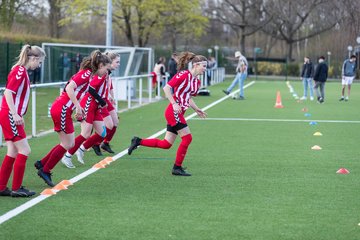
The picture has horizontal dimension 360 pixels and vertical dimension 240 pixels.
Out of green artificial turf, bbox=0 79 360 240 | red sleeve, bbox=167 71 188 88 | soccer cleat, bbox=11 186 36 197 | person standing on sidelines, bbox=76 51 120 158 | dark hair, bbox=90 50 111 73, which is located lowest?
green artificial turf, bbox=0 79 360 240

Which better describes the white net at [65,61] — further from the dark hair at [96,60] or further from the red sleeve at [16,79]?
the red sleeve at [16,79]

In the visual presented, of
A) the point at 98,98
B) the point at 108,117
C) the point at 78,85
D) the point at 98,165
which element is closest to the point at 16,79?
the point at 78,85

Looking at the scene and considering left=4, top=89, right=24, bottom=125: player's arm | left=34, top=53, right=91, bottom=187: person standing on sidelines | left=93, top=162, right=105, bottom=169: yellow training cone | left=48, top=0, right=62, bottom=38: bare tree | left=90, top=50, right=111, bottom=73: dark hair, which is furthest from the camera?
left=48, top=0, right=62, bottom=38: bare tree

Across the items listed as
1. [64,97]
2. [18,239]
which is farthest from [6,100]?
[18,239]

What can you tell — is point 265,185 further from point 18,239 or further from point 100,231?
point 18,239

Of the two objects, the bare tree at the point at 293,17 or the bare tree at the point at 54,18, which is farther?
the bare tree at the point at 293,17

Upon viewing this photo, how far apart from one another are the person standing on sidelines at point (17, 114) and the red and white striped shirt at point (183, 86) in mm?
2417

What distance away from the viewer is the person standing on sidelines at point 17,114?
8.40 m

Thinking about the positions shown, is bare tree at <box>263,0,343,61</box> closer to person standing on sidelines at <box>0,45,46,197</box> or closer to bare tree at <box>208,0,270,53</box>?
bare tree at <box>208,0,270,53</box>

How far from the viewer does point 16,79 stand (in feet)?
27.6

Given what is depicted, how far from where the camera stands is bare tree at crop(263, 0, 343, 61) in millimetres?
69875

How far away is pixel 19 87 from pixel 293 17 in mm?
65603

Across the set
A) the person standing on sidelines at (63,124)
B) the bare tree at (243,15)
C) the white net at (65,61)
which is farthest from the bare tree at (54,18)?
the person standing on sidelines at (63,124)

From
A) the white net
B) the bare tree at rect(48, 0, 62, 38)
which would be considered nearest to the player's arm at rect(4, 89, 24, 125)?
the white net
